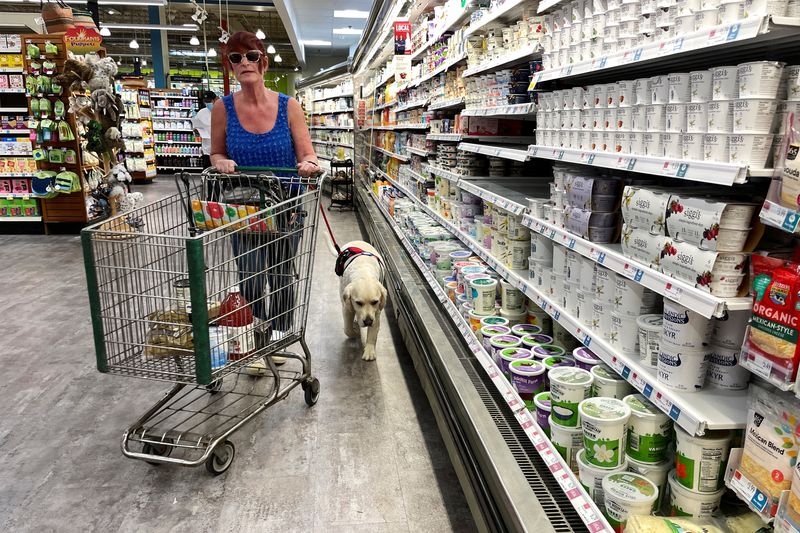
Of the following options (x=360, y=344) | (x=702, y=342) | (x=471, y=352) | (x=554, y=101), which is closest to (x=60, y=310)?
(x=360, y=344)

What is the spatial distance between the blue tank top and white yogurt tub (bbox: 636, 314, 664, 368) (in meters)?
2.15

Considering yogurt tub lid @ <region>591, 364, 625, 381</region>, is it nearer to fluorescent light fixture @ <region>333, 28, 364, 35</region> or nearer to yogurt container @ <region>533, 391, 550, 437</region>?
yogurt container @ <region>533, 391, 550, 437</region>

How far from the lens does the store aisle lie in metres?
2.24

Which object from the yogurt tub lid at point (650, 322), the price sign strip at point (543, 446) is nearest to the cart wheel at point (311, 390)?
the price sign strip at point (543, 446)

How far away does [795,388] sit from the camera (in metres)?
1.10

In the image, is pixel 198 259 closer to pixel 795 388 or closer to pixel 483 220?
pixel 483 220

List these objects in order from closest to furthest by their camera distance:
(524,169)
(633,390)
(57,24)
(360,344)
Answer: (633,390), (524,169), (360,344), (57,24)

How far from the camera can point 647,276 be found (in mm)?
1553

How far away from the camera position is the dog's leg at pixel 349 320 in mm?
3807

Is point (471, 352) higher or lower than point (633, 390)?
lower

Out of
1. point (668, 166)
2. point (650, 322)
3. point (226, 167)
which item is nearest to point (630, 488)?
point (650, 322)

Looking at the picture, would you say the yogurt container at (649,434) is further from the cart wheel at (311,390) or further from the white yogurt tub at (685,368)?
the cart wheel at (311,390)

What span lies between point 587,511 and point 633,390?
44cm

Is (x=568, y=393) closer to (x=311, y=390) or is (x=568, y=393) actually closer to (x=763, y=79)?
(x=763, y=79)
